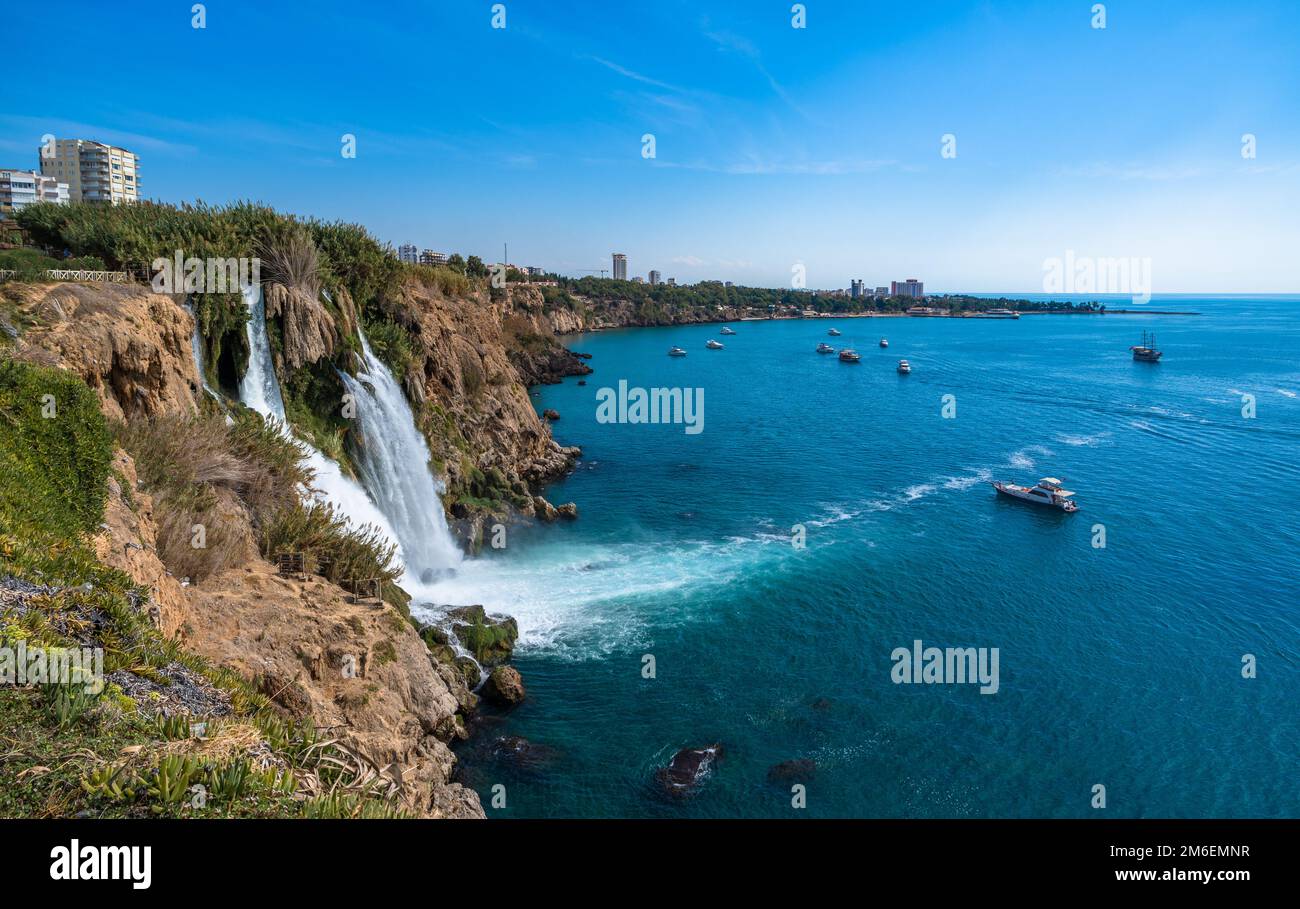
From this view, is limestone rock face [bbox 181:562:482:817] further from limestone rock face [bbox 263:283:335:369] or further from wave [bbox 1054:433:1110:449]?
wave [bbox 1054:433:1110:449]

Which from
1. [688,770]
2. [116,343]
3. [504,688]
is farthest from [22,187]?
[688,770]

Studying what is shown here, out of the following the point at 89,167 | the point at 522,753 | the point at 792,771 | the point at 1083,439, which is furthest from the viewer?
the point at 89,167

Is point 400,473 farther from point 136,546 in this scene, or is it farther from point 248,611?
point 136,546

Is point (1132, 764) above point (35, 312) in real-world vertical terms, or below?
below

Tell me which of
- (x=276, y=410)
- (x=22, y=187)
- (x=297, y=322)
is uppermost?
(x=22, y=187)

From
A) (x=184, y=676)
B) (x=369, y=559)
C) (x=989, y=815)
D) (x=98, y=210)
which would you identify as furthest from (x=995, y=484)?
(x=98, y=210)

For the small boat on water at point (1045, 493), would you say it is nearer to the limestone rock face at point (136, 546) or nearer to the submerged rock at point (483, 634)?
the submerged rock at point (483, 634)
